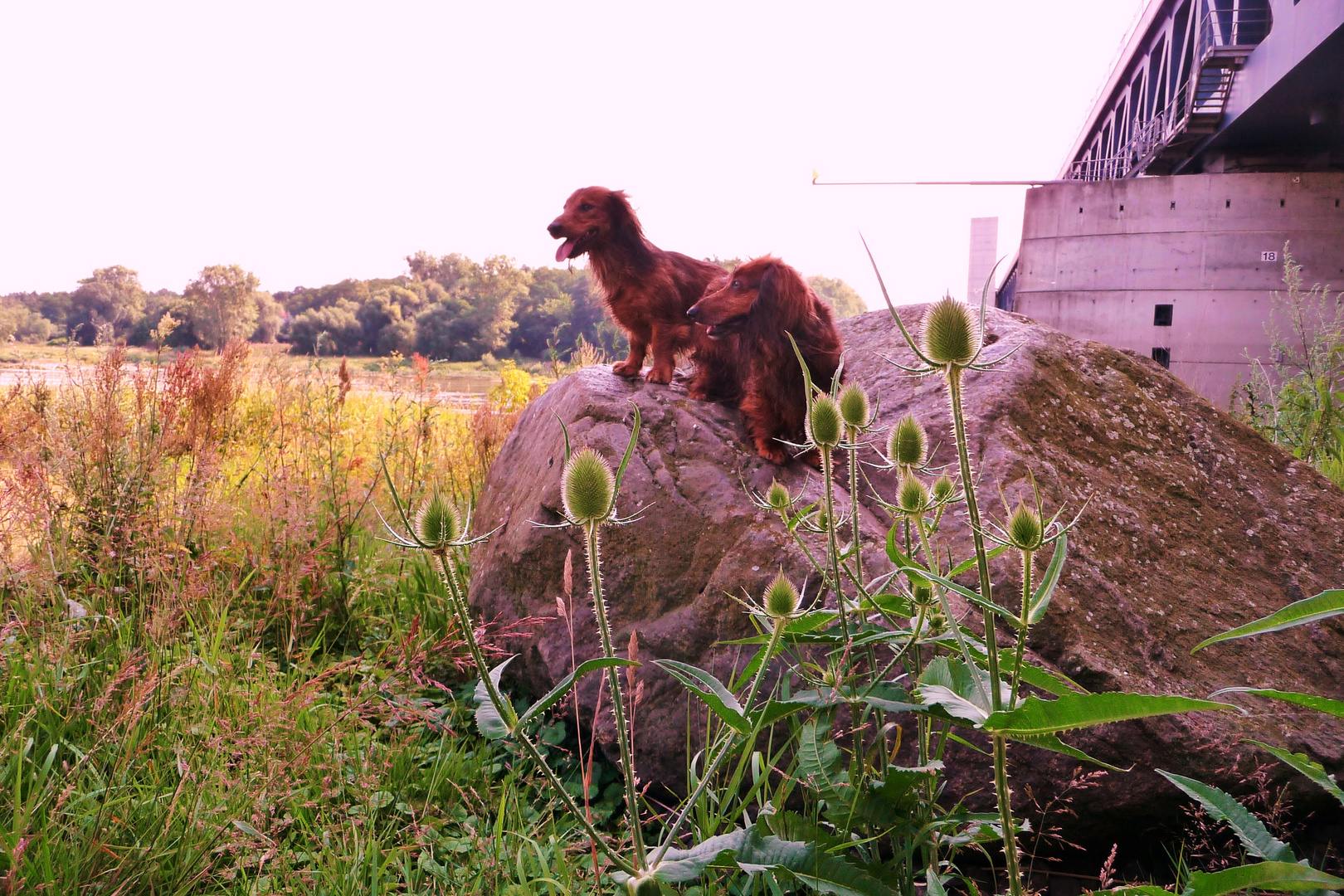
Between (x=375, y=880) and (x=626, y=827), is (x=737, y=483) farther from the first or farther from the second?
(x=375, y=880)

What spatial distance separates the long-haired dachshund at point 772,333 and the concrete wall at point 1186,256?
423 inches

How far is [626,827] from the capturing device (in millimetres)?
2074

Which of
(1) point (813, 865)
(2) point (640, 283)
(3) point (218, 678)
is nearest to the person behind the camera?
(1) point (813, 865)

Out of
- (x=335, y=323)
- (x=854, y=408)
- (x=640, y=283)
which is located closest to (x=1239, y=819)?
(x=854, y=408)

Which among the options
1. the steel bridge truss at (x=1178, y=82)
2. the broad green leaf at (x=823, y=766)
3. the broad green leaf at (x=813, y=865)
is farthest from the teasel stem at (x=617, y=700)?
the steel bridge truss at (x=1178, y=82)

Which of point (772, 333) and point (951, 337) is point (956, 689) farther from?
point (772, 333)

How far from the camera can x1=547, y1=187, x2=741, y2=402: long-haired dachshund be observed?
2631 mm

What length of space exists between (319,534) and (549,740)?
165 cm

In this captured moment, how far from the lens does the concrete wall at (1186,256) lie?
11.4 m

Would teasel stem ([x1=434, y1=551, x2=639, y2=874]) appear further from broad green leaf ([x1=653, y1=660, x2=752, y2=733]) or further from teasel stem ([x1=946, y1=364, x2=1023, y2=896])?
teasel stem ([x1=946, y1=364, x2=1023, y2=896])

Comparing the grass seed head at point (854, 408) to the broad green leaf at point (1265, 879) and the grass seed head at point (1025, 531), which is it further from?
the broad green leaf at point (1265, 879)

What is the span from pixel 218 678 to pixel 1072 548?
2.54 metres

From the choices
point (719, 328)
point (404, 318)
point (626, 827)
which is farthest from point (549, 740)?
point (404, 318)

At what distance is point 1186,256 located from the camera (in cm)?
1241
